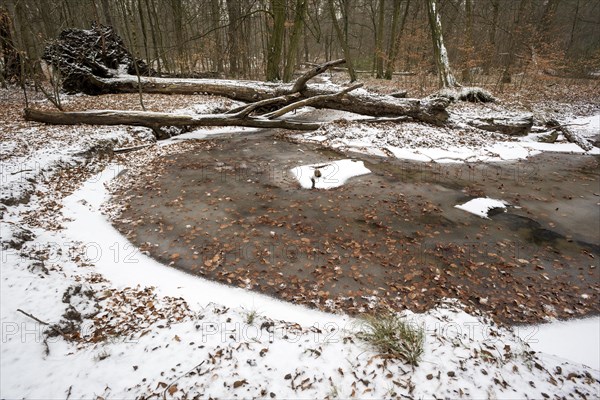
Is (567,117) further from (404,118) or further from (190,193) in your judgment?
(190,193)

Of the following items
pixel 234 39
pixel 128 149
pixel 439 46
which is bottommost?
pixel 128 149

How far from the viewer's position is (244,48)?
66.4 ft

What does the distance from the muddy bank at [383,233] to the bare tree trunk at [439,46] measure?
7597 mm

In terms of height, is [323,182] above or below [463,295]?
above

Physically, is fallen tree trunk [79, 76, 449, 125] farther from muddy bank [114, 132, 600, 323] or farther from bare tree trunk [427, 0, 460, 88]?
bare tree trunk [427, 0, 460, 88]

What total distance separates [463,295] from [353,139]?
21.3ft

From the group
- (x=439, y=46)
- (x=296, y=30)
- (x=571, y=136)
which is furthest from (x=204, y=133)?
(x=571, y=136)

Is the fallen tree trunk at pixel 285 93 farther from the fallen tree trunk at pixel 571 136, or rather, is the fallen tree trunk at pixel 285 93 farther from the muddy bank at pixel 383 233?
the fallen tree trunk at pixel 571 136

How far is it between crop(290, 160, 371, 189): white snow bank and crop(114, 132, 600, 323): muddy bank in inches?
9.1

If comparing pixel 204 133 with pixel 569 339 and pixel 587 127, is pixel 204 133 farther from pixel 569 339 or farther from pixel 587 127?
pixel 587 127

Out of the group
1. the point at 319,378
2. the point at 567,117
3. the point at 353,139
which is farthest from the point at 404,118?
the point at 319,378

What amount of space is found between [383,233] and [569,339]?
266 cm

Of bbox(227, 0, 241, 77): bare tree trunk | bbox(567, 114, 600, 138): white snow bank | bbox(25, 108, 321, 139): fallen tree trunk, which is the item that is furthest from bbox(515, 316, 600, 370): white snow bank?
bbox(227, 0, 241, 77): bare tree trunk

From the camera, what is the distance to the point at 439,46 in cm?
1420
